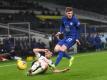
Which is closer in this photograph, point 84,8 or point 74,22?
point 74,22

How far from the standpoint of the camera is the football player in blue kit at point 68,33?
1451 centimetres

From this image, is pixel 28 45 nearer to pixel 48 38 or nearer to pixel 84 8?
pixel 48 38

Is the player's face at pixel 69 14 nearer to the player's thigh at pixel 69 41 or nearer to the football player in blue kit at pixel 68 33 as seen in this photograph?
the football player in blue kit at pixel 68 33

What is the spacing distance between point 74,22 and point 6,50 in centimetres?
1188

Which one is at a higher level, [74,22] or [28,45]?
[74,22]

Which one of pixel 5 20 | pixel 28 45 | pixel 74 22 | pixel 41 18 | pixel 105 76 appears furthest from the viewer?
pixel 41 18

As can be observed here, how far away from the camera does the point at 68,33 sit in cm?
1498

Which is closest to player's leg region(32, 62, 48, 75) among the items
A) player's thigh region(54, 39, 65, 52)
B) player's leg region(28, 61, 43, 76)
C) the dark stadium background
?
player's leg region(28, 61, 43, 76)

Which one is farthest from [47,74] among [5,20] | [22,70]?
[5,20]

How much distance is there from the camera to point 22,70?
15242 millimetres

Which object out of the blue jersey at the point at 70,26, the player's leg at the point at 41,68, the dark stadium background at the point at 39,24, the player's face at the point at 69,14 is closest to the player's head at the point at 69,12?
the player's face at the point at 69,14

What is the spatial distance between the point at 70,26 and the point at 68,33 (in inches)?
12.4

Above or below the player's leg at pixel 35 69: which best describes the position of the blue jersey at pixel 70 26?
above

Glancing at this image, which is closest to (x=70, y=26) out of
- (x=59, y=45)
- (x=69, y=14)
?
(x=69, y=14)
